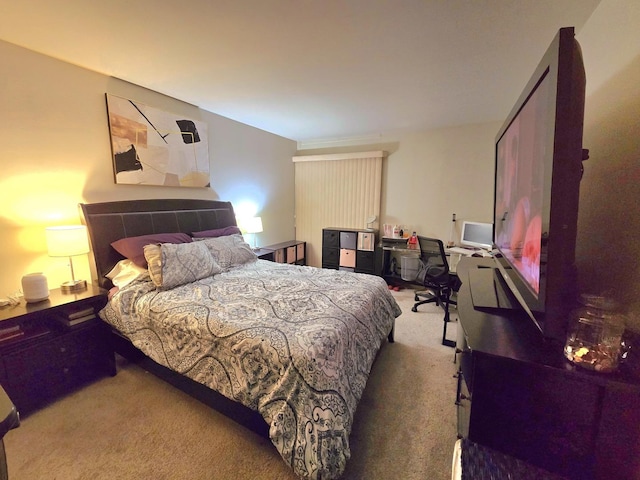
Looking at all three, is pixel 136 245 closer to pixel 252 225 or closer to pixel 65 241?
pixel 65 241

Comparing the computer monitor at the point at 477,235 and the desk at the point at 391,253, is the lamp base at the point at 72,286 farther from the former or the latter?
the computer monitor at the point at 477,235

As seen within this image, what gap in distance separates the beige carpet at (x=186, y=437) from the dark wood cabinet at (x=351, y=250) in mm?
2440

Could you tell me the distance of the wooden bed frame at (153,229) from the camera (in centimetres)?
165

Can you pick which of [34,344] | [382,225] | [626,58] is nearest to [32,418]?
[34,344]

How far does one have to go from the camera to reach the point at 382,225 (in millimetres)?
4672

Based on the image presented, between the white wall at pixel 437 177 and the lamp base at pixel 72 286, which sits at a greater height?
the white wall at pixel 437 177

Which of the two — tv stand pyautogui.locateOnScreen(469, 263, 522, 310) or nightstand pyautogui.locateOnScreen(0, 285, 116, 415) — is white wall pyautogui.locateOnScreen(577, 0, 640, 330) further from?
nightstand pyautogui.locateOnScreen(0, 285, 116, 415)

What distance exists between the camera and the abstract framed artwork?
2516mm

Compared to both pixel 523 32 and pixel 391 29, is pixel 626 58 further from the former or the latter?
pixel 391 29

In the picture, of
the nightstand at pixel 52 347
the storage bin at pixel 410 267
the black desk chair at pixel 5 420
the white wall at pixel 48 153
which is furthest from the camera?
the storage bin at pixel 410 267

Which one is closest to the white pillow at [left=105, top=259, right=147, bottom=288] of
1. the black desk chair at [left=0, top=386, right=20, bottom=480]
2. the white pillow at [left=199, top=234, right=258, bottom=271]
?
the white pillow at [left=199, top=234, right=258, bottom=271]

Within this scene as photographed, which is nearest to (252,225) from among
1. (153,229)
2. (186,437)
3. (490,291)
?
(153,229)

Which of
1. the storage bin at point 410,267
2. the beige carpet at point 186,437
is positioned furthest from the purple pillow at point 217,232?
the storage bin at point 410,267

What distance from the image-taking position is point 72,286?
7.09ft
